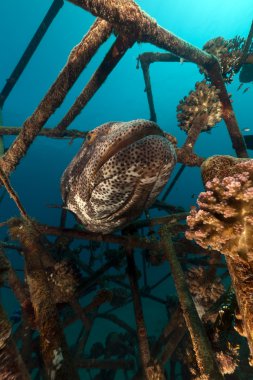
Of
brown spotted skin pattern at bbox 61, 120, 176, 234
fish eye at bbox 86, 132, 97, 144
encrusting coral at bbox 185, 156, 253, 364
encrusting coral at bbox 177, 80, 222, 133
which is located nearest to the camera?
encrusting coral at bbox 185, 156, 253, 364

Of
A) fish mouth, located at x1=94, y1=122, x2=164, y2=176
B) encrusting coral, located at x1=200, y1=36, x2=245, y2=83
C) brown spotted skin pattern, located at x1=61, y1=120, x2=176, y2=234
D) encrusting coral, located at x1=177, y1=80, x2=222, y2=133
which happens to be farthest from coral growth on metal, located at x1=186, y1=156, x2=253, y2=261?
encrusting coral, located at x1=200, y1=36, x2=245, y2=83

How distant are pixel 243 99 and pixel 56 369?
134m

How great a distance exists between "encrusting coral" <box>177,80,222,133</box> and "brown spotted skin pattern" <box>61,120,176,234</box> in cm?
158

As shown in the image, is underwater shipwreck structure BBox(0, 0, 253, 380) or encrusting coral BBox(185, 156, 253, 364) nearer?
encrusting coral BBox(185, 156, 253, 364)

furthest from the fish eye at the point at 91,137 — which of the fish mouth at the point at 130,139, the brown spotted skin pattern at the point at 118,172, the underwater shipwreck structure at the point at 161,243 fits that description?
the fish mouth at the point at 130,139

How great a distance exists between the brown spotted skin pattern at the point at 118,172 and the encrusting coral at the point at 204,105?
1.58 m

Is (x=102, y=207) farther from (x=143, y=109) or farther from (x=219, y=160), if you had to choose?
(x=143, y=109)

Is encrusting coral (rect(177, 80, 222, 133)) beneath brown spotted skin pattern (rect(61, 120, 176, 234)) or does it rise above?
above

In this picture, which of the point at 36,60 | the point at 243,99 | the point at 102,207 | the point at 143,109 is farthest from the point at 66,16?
the point at 102,207

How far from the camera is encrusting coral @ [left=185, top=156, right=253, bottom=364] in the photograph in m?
1.33

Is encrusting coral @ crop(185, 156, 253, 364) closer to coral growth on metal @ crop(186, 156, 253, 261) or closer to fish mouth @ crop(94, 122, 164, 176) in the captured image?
coral growth on metal @ crop(186, 156, 253, 261)

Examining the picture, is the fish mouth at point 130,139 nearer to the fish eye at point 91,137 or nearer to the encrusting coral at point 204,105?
the fish eye at point 91,137

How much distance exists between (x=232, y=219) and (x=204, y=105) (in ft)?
10.5

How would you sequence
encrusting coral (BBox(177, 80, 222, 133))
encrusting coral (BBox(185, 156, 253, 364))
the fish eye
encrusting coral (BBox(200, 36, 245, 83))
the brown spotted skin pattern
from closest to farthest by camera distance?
encrusting coral (BBox(185, 156, 253, 364)), the brown spotted skin pattern, the fish eye, encrusting coral (BBox(177, 80, 222, 133)), encrusting coral (BBox(200, 36, 245, 83))
